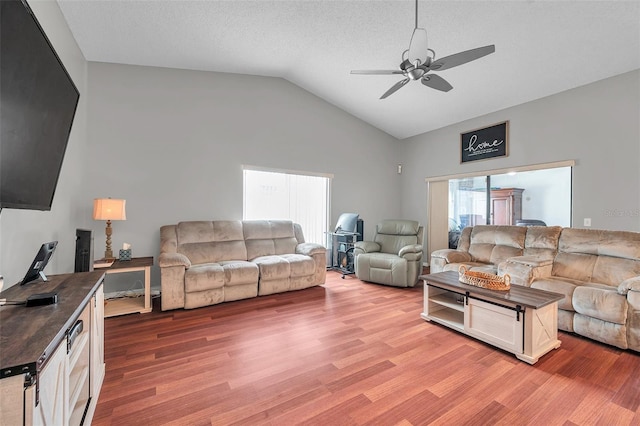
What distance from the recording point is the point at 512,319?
7.41ft

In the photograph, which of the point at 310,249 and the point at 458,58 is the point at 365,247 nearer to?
the point at 310,249

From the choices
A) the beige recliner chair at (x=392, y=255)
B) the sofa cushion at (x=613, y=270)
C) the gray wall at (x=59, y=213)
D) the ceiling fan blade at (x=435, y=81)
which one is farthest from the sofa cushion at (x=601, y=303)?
the gray wall at (x=59, y=213)

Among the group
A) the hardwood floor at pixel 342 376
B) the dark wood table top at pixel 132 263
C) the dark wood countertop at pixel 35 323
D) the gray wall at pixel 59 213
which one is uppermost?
the gray wall at pixel 59 213

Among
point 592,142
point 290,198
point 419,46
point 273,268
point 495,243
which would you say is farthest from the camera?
point 290,198

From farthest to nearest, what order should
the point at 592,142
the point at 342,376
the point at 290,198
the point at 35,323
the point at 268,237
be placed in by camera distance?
the point at 290,198 < the point at 268,237 < the point at 592,142 < the point at 342,376 < the point at 35,323

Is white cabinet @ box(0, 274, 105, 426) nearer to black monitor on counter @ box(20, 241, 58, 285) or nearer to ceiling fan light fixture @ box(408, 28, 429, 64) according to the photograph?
black monitor on counter @ box(20, 241, 58, 285)

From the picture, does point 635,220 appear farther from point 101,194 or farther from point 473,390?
point 101,194

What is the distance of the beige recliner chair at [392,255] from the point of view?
13.6ft

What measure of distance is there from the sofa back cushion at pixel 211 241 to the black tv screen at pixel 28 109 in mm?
2134

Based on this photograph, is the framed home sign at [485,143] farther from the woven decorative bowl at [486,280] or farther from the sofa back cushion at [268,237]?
the sofa back cushion at [268,237]

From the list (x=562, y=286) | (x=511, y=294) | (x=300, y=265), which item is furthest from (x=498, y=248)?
(x=300, y=265)

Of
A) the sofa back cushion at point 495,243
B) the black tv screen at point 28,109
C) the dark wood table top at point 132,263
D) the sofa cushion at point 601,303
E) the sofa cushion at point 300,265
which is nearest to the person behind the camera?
the black tv screen at point 28,109

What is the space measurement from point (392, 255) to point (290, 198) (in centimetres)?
209

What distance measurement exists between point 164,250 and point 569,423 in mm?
4096
